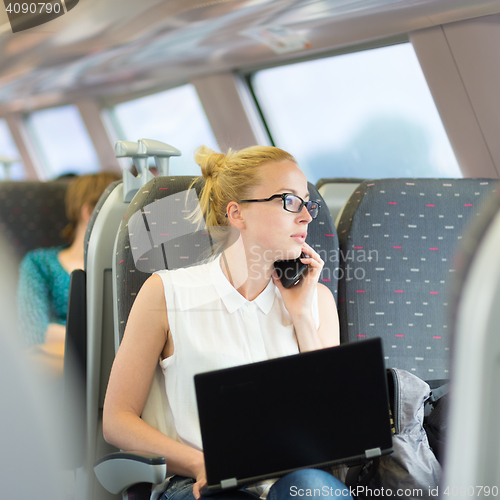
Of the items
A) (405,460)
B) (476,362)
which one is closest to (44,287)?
(405,460)

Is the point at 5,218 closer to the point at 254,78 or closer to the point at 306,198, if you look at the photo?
the point at 306,198

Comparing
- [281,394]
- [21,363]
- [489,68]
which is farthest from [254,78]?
[21,363]

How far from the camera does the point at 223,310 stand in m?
1.16

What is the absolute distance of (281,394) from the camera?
765 mm

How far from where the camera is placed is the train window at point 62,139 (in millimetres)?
5238

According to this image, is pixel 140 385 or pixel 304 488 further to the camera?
pixel 140 385

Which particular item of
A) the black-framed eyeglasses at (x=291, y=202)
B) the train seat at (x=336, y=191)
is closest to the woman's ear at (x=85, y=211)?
the train seat at (x=336, y=191)

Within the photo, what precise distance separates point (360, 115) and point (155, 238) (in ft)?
8.15

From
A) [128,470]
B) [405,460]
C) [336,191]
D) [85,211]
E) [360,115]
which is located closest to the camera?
[128,470]

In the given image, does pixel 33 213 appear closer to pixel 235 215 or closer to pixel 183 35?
pixel 235 215

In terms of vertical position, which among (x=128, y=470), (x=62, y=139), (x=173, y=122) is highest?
(x=62, y=139)

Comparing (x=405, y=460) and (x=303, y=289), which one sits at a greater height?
(x=303, y=289)

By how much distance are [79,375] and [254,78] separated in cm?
276

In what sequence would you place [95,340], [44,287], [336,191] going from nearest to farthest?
[95,340] → [336,191] → [44,287]
